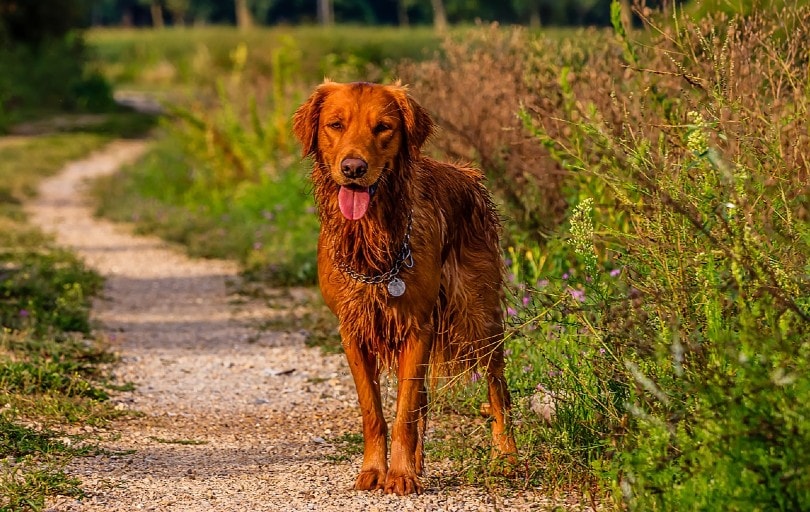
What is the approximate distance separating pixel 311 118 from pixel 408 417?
1.28 metres

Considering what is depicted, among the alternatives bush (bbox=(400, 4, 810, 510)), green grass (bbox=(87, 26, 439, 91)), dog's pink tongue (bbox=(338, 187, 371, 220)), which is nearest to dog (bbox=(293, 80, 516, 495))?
dog's pink tongue (bbox=(338, 187, 371, 220))

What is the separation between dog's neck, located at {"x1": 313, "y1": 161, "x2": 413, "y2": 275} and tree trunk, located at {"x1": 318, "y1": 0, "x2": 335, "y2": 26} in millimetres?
69795

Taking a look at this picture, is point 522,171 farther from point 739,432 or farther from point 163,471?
point 739,432

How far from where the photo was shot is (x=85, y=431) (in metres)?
5.84

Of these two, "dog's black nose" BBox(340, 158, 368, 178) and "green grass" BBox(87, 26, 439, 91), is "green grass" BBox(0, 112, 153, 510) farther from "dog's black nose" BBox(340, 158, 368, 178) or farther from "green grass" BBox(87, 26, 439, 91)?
"green grass" BBox(87, 26, 439, 91)

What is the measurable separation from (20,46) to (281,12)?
58545 millimetres

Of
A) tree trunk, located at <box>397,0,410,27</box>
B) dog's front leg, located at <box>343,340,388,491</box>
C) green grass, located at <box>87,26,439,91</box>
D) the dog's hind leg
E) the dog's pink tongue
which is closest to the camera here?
the dog's pink tongue

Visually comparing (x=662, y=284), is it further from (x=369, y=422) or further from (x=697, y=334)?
(x=369, y=422)

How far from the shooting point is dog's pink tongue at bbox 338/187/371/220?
15.5 feet

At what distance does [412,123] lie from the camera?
4848 millimetres

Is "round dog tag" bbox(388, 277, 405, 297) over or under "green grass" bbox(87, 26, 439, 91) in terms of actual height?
over

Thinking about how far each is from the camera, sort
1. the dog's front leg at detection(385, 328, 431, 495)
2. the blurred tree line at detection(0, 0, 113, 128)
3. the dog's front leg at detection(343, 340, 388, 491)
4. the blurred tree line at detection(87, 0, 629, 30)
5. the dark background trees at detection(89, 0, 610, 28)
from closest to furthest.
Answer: the dog's front leg at detection(385, 328, 431, 495) < the dog's front leg at detection(343, 340, 388, 491) < the blurred tree line at detection(0, 0, 113, 128) < the blurred tree line at detection(87, 0, 629, 30) < the dark background trees at detection(89, 0, 610, 28)

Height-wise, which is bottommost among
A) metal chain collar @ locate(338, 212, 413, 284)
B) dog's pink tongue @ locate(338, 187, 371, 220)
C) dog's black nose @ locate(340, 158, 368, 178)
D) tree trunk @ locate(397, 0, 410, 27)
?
tree trunk @ locate(397, 0, 410, 27)

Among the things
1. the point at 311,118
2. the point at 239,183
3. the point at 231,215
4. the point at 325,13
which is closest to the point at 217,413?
the point at 311,118
